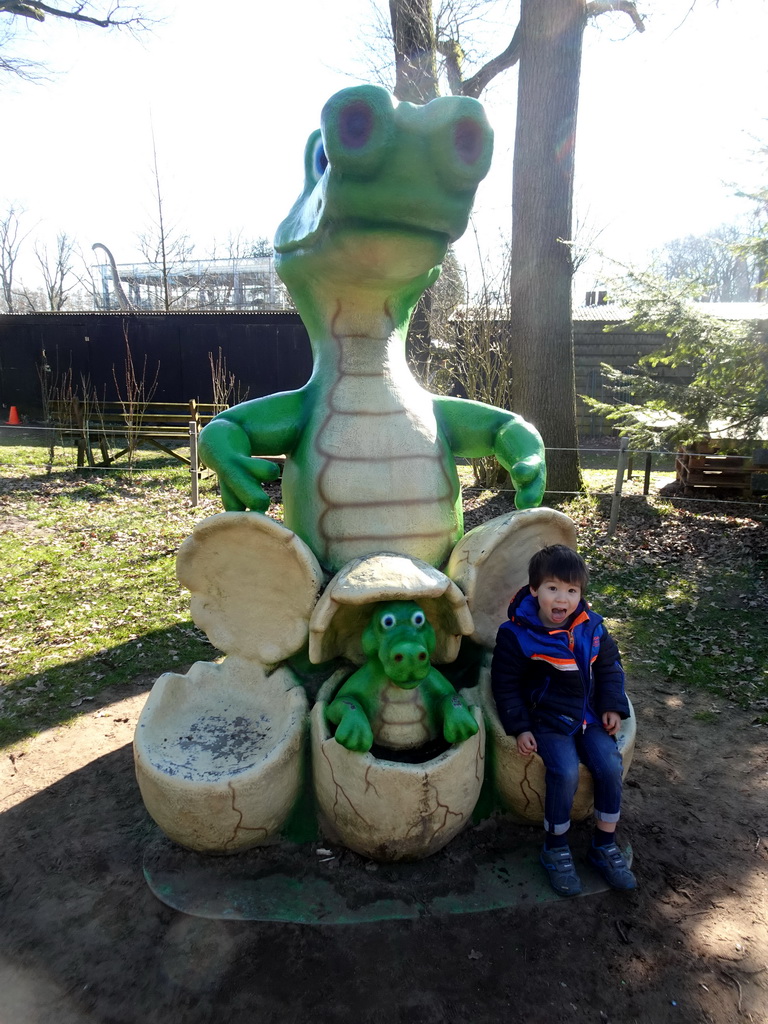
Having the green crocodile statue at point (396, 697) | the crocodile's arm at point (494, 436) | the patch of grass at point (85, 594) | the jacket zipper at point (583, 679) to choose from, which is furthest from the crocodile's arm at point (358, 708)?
the patch of grass at point (85, 594)

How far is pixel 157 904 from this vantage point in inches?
82.0

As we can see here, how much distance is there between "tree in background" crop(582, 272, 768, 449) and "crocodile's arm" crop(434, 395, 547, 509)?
5.35 meters

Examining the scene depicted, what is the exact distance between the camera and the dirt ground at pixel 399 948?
174 centimetres

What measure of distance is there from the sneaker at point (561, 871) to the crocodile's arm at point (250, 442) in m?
1.46

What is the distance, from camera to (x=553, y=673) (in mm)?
2156

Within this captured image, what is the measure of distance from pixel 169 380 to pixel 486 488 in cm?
773

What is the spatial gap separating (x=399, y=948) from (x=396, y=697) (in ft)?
2.23

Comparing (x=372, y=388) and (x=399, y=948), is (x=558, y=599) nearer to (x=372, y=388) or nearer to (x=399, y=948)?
(x=372, y=388)

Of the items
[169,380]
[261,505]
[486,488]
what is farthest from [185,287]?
[261,505]

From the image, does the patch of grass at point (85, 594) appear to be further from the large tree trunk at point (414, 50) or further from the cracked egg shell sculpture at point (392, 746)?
the large tree trunk at point (414, 50)

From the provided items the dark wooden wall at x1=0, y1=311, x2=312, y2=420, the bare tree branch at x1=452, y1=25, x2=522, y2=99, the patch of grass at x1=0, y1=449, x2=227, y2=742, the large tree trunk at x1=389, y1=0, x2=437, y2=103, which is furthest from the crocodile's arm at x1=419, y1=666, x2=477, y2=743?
the dark wooden wall at x1=0, y1=311, x2=312, y2=420

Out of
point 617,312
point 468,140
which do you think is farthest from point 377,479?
point 617,312

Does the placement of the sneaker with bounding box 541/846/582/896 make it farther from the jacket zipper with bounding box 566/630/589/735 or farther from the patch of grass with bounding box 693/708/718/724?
the patch of grass with bounding box 693/708/718/724

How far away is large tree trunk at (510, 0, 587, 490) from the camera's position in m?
7.36
